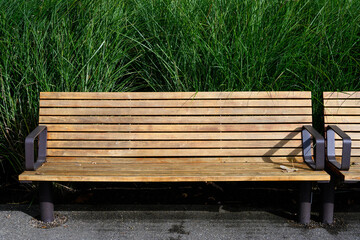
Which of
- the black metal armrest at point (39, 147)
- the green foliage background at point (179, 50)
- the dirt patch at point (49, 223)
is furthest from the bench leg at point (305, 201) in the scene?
the black metal armrest at point (39, 147)

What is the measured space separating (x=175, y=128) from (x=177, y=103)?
0.69 ft

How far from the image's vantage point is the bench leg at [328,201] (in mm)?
3613

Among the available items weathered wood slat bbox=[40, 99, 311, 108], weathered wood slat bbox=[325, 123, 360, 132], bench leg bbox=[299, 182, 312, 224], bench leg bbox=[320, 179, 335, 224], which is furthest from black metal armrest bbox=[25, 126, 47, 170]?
weathered wood slat bbox=[325, 123, 360, 132]

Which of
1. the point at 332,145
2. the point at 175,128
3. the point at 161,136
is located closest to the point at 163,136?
the point at 161,136

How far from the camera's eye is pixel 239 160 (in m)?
3.94

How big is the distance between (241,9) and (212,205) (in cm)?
178

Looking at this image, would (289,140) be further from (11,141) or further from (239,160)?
(11,141)

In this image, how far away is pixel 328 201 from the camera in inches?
143

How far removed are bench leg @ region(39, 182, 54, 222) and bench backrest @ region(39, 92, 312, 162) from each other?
38 centimetres

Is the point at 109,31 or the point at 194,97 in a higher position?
the point at 109,31

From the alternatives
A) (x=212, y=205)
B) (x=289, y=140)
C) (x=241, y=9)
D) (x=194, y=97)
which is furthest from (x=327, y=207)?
(x=241, y=9)

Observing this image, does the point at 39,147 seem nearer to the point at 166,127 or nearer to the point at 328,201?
the point at 166,127

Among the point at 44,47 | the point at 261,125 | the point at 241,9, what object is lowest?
the point at 261,125

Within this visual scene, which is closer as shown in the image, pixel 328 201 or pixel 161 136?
pixel 328 201
